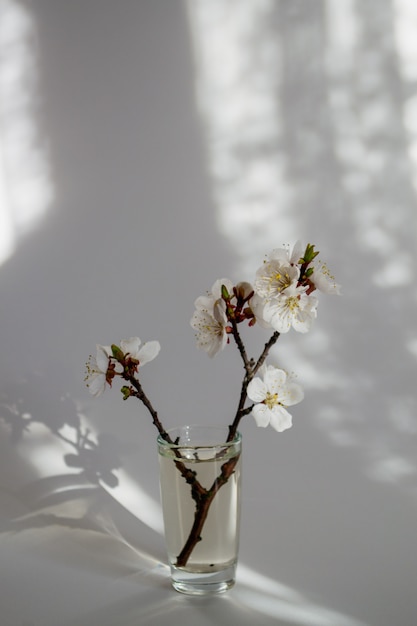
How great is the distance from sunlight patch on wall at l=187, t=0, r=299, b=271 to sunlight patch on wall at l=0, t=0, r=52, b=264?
36cm

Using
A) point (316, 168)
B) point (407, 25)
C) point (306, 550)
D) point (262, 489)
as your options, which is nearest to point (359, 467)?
point (262, 489)

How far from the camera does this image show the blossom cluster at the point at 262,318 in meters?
1.50

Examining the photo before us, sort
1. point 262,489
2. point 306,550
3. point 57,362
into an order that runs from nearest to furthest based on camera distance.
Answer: point 306,550 < point 262,489 < point 57,362

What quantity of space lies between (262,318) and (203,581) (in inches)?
16.7

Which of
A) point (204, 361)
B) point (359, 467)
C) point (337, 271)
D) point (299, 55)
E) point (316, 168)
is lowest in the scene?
point (359, 467)

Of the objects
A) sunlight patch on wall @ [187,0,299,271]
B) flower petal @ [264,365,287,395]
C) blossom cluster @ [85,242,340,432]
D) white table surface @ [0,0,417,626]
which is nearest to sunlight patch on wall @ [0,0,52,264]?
white table surface @ [0,0,417,626]

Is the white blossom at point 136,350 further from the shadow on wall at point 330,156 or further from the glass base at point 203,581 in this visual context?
the shadow on wall at point 330,156

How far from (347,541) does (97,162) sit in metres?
0.98

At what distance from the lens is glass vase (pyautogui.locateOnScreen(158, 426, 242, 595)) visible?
1557 millimetres

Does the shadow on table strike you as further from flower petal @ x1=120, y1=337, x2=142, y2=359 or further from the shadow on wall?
the shadow on wall

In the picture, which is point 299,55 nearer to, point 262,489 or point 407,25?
point 407,25

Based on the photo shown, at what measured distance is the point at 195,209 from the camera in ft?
7.40

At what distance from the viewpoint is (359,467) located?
2105 millimetres

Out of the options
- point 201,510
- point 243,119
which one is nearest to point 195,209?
point 243,119
